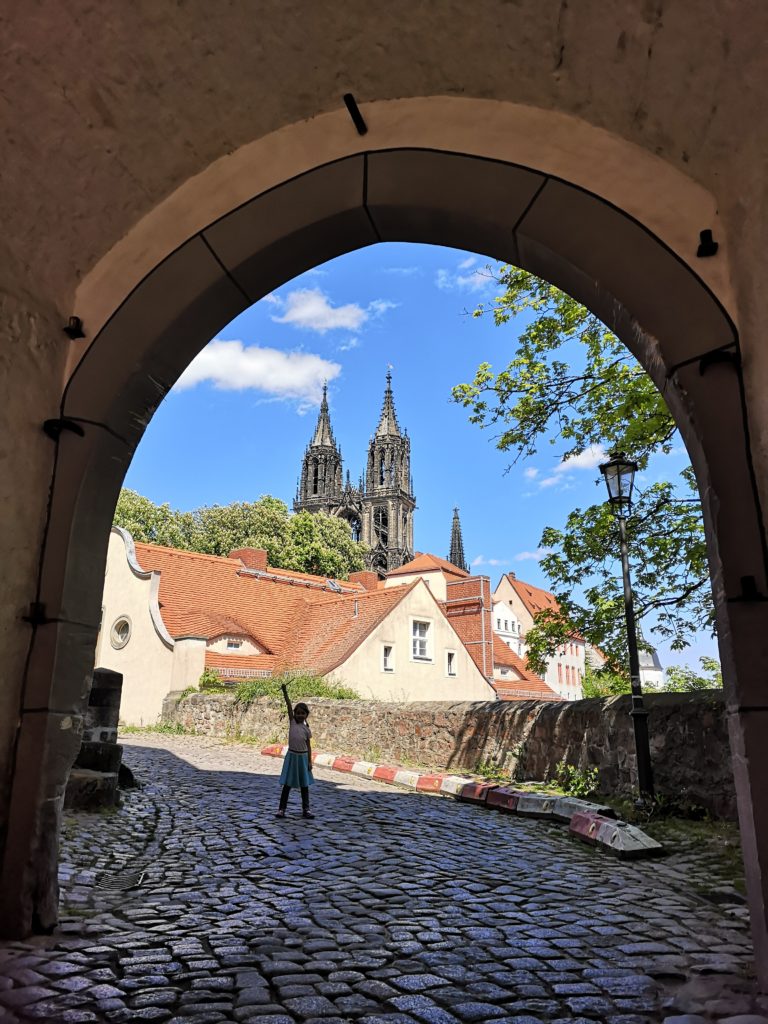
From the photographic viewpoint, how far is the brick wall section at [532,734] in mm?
7512

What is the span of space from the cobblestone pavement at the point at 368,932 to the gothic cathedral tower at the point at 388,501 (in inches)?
3293

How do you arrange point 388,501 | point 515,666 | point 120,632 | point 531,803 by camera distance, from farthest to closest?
point 388,501, point 515,666, point 120,632, point 531,803

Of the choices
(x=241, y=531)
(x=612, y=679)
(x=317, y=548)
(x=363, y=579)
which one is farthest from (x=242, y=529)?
(x=612, y=679)

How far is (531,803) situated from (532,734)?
2.18 metres

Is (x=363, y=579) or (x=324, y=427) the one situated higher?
(x=324, y=427)

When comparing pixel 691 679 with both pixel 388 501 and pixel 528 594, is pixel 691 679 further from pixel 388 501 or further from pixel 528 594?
pixel 388 501

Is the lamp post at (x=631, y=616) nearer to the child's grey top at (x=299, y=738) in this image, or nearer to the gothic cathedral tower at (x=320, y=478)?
the child's grey top at (x=299, y=738)

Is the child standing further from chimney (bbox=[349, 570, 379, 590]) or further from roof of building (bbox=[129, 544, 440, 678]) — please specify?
chimney (bbox=[349, 570, 379, 590])

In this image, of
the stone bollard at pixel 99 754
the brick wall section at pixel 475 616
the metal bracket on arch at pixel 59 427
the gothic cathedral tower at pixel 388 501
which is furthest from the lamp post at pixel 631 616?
the gothic cathedral tower at pixel 388 501

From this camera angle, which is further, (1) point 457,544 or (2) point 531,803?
(1) point 457,544

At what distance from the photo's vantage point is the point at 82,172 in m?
3.54

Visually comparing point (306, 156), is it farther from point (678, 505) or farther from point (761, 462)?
point (678, 505)

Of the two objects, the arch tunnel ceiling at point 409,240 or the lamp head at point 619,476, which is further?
the lamp head at point 619,476

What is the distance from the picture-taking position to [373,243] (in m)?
4.16
